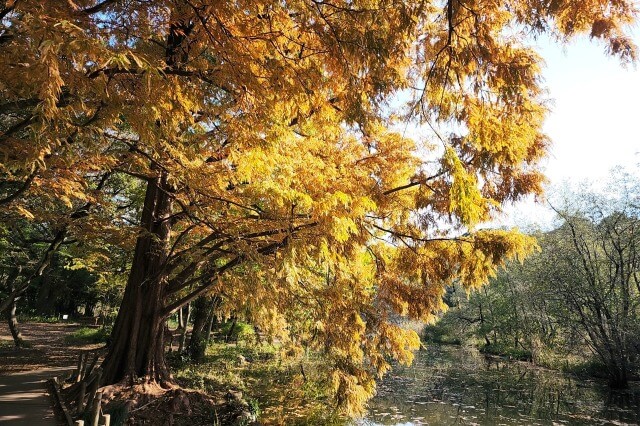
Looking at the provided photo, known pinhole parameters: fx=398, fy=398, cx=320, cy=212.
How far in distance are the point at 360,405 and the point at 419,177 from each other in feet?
18.4

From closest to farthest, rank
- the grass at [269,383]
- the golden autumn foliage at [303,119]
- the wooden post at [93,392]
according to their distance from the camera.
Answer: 1. the golden autumn foliage at [303,119]
2. the wooden post at [93,392]
3. the grass at [269,383]

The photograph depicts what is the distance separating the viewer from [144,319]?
8.84 metres

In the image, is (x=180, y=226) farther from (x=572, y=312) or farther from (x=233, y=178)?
(x=572, y=312)

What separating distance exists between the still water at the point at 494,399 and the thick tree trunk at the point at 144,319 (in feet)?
20.7

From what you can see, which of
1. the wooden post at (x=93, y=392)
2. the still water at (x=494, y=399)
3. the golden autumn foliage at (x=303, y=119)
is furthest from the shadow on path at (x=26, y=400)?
the still water at (x=494, y=399)

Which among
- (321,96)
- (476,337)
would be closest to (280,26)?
(321,96)

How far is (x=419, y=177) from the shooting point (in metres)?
6.73

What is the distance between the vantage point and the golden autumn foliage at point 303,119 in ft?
10.2

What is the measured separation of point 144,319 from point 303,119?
6073mm

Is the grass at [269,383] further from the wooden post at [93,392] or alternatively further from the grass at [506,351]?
→ the grass at [506,351]

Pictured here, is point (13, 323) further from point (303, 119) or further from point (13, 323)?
point (303, 119)

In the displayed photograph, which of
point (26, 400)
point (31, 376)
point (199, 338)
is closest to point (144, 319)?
point (26, 400)

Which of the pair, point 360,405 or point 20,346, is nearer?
point 360,405

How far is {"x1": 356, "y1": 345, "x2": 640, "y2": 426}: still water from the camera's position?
12.8 m
